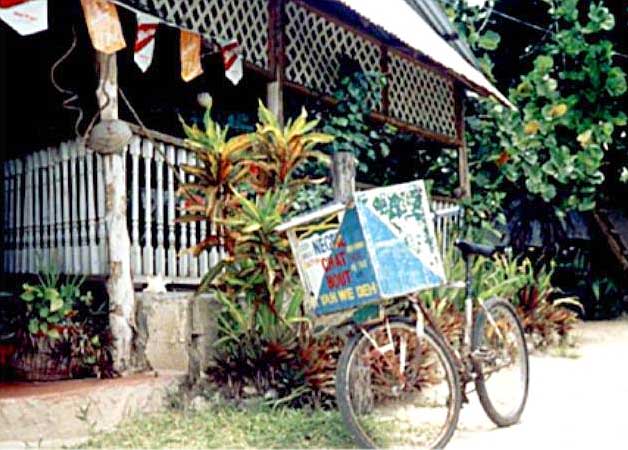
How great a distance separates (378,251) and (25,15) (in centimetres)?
229

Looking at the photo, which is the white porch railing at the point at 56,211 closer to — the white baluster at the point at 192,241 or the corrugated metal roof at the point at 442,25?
the white baluster at the point at 192,241

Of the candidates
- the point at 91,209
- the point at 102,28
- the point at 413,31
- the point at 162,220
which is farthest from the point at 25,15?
the point at 413,31

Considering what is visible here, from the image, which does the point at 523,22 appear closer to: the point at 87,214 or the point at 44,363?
the point at 87,214

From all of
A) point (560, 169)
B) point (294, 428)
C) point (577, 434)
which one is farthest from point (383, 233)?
point (560, 169)

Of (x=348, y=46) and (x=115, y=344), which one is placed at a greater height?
(x=348, y=46)

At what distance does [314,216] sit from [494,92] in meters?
4.89

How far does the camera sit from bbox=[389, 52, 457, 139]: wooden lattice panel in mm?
7895

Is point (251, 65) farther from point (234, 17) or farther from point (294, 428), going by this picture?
point (294, 428)

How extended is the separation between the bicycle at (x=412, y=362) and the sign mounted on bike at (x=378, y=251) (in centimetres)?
3

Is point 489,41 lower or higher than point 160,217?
higher

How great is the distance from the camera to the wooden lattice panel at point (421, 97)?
7895 millimetres

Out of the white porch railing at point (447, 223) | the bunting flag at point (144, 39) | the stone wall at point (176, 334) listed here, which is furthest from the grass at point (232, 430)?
the white porch railing at point (447, 223)

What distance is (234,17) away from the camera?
5746 mm

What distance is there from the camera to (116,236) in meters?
4.49
